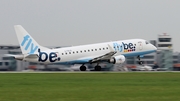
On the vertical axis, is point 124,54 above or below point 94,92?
above

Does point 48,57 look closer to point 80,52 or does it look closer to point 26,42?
point 26,42

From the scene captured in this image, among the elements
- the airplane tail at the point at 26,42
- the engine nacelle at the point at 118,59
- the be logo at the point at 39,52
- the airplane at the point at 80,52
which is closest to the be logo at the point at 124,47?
the airplane at the point at 80,52

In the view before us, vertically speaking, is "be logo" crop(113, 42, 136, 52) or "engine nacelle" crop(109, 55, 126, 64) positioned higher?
"be logo" crop(113, 42, 136, 52)

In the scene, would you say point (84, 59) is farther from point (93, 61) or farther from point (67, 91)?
point (67, 91)

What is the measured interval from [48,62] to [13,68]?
150 ft

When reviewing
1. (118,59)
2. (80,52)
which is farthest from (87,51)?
(118,59)

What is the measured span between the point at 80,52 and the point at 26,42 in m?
8.73

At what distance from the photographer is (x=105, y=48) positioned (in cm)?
7862

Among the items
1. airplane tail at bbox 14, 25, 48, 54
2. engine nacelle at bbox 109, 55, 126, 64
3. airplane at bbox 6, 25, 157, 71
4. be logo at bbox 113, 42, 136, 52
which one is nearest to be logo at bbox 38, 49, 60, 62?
airplane at bbox 6, 25, 157, 71

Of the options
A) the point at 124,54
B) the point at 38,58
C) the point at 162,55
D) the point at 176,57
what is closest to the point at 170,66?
the point at 162,55

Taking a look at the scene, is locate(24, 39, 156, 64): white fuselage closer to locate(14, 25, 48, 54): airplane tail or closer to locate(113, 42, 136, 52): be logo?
locate(113, 42, 136, 52): be logo

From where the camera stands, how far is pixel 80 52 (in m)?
76.7

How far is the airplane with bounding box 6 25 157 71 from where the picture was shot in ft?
242

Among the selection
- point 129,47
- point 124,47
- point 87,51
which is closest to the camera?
point 87,51
